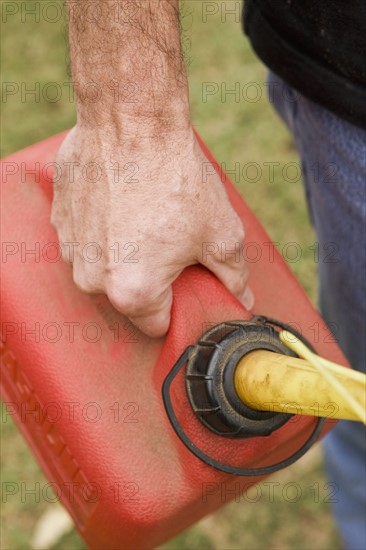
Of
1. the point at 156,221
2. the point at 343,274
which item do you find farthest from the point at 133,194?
the point at 343,274

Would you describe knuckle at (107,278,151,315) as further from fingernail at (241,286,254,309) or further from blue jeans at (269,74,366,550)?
blue jeans at (269,74,366,550)

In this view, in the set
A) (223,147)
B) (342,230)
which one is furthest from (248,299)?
(223,147)

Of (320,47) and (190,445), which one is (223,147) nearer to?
(320,47)

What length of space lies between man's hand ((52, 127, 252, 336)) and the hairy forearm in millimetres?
39

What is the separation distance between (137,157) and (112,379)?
31cm

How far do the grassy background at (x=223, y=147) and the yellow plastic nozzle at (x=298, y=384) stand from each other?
1.12 metres

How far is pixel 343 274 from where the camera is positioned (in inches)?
54.1

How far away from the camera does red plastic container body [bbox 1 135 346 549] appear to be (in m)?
1.11

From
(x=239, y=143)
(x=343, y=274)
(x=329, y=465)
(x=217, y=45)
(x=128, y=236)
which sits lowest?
(x=329, y=465)

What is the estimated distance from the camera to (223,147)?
2.68 m

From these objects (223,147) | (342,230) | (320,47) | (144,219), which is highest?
(320,47)

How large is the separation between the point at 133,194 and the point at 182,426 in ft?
1.00

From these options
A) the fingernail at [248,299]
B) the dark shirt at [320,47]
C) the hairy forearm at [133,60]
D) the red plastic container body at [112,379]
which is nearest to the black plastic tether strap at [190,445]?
the red plastic container body at [112,379]

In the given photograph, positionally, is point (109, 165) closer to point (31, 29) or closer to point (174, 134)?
point (174, 134)
